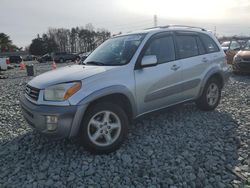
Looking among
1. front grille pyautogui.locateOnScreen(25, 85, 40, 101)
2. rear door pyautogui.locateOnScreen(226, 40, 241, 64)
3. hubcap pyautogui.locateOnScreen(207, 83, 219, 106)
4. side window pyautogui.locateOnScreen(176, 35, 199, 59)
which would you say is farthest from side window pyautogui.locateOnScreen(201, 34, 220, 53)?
rear door pyautogui.locateOnScreen(226, 40, 241, 64)

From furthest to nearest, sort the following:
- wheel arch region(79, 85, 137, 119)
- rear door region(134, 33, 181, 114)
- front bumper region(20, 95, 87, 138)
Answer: rear door region(134, 33, 181, 114) < wheel arch region(79, 85, 137, 119) < front bumper region(20, 95, 87, 138)

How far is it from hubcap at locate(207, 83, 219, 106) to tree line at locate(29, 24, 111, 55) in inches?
2374

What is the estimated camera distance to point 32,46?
67625 mm

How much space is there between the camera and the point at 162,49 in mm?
4641

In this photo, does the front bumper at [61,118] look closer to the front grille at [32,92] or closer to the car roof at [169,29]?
the front grille at [32,92]

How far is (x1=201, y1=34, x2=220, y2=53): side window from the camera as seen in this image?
553 centimetres

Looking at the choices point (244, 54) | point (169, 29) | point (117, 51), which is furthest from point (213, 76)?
point (244, 54)

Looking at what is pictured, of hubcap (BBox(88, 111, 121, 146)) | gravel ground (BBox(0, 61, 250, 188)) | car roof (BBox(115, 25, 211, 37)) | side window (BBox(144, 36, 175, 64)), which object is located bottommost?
gravel ground (BBox(0, 61, 250, 188))

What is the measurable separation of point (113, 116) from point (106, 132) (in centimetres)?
26

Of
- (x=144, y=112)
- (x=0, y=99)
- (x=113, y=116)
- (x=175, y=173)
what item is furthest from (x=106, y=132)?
(x=0, y=99)

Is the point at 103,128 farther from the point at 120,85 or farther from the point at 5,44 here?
the point at 5,44

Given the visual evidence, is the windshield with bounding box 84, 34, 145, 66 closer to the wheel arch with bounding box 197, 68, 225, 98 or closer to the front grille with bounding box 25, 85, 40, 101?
the front grille with bounding box 25, 85, 40, 101

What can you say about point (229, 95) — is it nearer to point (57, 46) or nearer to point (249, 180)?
point (249, 180)

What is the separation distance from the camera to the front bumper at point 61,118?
11.3ft
